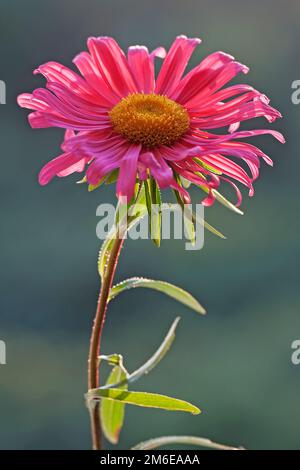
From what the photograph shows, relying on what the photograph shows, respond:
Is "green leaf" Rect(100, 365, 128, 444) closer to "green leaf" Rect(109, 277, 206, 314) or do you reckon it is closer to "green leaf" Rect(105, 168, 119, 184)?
"green leaf" Rect(109, 277, 206, 314)

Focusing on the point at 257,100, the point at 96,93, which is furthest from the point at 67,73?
the point at 257,100

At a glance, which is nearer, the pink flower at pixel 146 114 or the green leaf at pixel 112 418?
the pink flower at pixel 146 114

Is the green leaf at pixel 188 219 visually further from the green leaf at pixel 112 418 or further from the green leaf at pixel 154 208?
the green leaf at pixel 112 418

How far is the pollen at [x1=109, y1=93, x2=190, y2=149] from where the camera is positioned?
0.45 metres

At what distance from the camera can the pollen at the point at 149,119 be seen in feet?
1.47

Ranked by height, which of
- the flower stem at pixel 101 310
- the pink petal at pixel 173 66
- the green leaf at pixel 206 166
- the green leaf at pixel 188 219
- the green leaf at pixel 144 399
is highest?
the pink petal at pixel 173 66

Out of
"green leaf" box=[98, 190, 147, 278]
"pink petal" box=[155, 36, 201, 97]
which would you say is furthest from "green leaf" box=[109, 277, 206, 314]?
"pink petal" box=[155, 36, 201, 97]

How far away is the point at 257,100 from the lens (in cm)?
44

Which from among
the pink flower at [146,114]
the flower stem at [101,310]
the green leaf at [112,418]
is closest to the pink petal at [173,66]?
the pink flower at [146,114]

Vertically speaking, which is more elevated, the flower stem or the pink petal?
the pink petal

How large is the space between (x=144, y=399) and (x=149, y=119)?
19 centimetres

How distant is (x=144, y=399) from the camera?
1.43 feet

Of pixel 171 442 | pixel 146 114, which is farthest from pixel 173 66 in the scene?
pixel 171 442
